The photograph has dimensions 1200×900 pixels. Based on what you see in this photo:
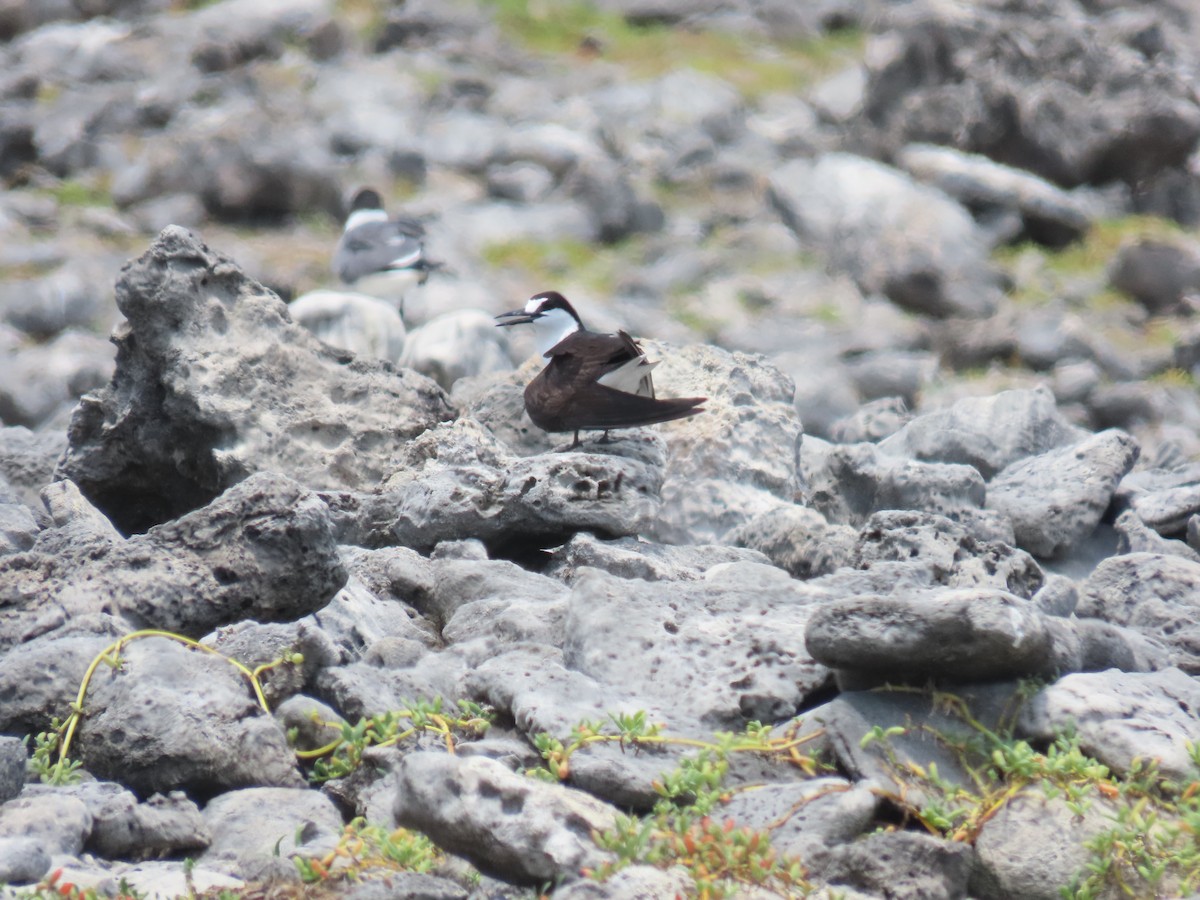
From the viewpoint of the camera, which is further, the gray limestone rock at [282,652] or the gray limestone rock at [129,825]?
the gray limestone rock at [282,652]

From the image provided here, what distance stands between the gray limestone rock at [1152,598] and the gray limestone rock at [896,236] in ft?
34.7

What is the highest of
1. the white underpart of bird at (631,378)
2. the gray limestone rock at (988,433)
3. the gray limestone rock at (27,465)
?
the white underpart of bird at (631,378)

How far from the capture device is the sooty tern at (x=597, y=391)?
684cm

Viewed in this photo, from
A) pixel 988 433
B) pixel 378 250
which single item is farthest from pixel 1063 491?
pixel 378 250

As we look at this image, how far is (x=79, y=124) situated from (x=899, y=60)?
397 inches

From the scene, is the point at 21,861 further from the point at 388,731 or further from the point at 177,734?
the point at 388,731

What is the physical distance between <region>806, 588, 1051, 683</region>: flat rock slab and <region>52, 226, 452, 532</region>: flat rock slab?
3.24m

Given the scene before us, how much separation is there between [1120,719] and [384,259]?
1103 centimetres

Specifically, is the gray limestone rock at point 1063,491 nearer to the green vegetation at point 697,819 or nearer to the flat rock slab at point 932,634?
the flat rock slab at point 932,634

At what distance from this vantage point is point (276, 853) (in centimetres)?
382

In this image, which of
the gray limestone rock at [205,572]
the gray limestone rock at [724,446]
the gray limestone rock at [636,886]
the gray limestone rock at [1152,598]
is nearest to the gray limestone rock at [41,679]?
the gray limestone rock at [205,572]

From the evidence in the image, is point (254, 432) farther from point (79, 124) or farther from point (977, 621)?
point (79, 124)

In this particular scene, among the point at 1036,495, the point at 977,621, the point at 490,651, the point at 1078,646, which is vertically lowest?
the point at 1036,495

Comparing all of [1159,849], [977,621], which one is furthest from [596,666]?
[1159,849]
